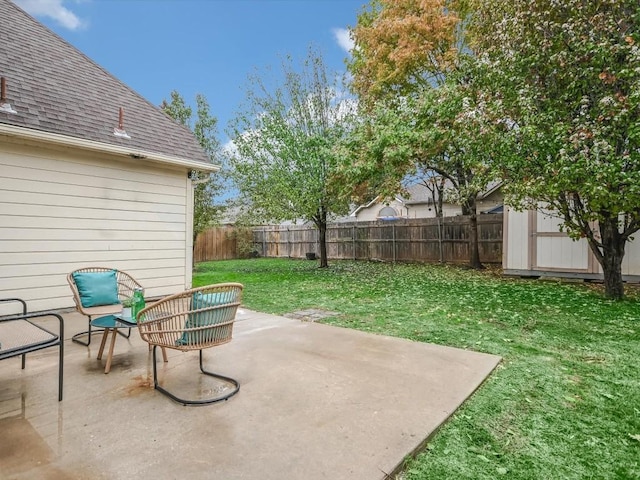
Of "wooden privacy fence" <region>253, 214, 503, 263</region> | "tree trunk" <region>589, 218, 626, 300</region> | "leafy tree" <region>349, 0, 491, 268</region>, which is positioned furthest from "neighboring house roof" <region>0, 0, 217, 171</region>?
"wooden privacy fence" <region>253, 214, 503, 263</region>

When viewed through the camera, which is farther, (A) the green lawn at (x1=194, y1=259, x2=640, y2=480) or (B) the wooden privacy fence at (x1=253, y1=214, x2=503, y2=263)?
(B) the wooden privacy fence at (x1=253, y1=214, x2=503, y2=263)

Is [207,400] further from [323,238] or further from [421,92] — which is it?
[323,238]

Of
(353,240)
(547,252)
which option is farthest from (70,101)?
(353,240)

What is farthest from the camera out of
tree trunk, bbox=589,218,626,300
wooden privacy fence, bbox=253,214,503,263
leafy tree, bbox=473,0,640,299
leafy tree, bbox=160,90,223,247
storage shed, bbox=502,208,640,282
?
leafy tree, bbox=160,90,223,247

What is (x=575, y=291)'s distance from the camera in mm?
7430

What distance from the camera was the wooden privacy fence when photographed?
12.3 metres

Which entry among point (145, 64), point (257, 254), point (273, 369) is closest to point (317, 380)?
point (273, 369)

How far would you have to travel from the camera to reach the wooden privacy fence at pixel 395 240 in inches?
486

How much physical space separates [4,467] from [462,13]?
13.2 m

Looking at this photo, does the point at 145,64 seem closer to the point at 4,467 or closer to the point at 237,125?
the point at 237,125

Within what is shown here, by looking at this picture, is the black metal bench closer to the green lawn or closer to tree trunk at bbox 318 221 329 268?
the green lawn

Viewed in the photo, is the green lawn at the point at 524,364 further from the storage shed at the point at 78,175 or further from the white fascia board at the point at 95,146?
the white fascia board at the point at 95,146

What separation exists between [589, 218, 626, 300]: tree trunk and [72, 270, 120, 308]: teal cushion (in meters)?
7.78

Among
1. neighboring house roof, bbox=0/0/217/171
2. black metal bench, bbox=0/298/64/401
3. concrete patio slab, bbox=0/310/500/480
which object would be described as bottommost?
concrete patio slab, bbox=0/310/500/480
